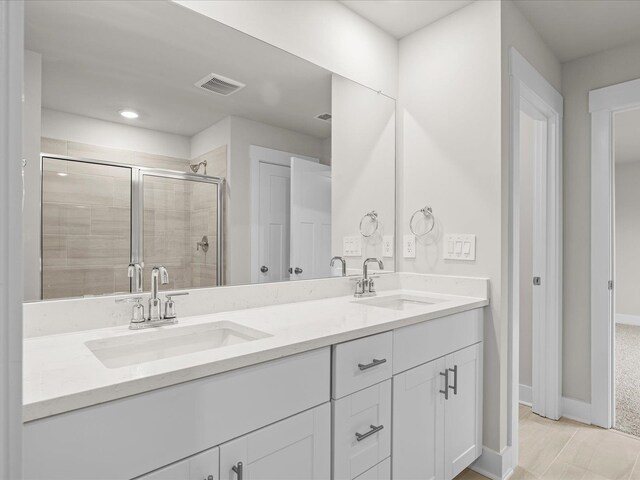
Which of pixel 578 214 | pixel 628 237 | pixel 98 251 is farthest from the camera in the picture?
pixel 628 237

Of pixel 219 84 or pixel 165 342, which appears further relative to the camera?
pixel 219 84

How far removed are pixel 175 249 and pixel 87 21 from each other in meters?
0.80

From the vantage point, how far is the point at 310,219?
1.93 meters

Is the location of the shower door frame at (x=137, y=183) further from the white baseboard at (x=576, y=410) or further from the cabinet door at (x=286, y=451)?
the white baseboard at (x=576, y=410)

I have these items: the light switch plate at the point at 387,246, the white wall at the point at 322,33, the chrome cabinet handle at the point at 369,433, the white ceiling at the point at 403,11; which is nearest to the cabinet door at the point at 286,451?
the chrome cabinet handle at the point at 369,433

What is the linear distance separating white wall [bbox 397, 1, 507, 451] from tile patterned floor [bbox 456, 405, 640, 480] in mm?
279

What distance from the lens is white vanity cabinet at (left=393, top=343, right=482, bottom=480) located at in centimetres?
144

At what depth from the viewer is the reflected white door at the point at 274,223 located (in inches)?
67.9

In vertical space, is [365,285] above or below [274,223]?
below

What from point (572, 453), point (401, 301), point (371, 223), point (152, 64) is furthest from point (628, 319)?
point (152, 64)

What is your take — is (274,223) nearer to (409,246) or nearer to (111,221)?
(111,221)

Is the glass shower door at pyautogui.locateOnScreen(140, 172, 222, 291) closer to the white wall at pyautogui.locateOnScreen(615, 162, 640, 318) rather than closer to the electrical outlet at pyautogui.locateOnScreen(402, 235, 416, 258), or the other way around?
the electrical outlet at pyautogui.locateOnScreen(402, 235, 416, 258)

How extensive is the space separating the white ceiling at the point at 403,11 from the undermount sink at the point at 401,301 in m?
1.54

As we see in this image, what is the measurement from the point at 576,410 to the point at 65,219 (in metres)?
3.02
